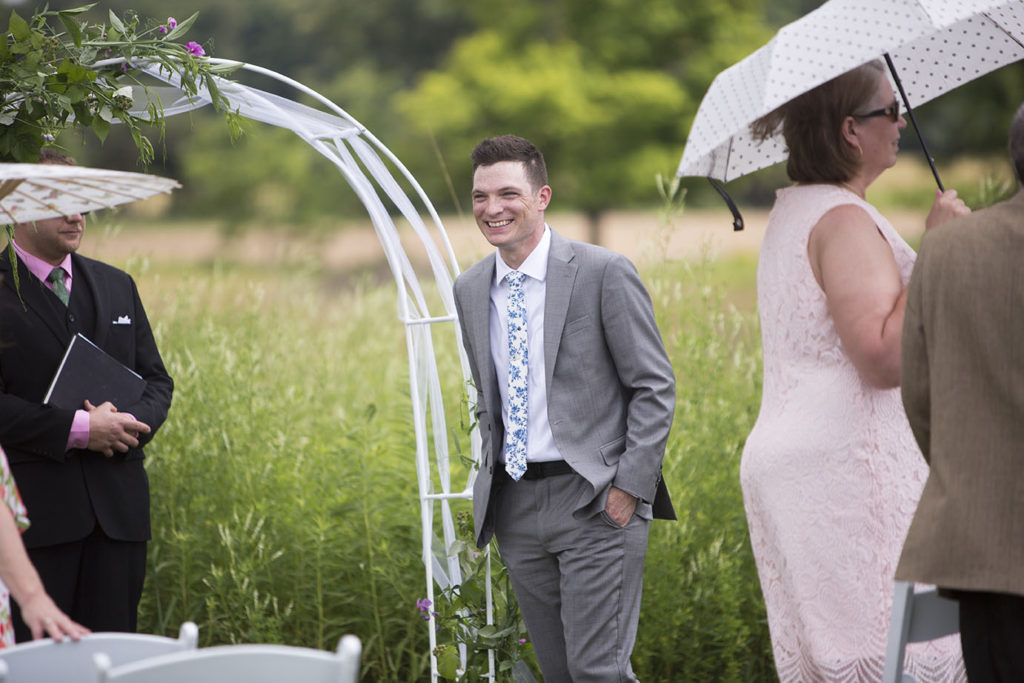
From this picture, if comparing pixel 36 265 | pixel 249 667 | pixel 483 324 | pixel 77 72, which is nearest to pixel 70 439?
pixel 36 265

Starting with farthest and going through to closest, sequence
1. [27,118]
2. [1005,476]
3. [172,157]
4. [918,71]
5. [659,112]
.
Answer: [172,157] < [659,112] < [918,71] < [27,118] < [1005,476]

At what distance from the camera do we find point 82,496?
335 cm

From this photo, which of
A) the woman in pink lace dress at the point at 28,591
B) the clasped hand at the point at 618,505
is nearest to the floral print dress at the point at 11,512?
the woman in pink lace dress at the point at 28,591

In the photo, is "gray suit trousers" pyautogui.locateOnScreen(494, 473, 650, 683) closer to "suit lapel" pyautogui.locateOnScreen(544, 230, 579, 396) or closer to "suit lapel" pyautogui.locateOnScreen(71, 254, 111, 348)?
"suit lapel" pyautogui.locateOnScreen(544, 230, 579, 396)

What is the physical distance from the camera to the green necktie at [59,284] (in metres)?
3.47

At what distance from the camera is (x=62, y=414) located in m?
3.27

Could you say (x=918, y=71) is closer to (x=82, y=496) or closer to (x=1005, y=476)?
(x=1005, y=476)

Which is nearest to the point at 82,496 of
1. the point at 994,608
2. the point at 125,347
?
the point at 125,347

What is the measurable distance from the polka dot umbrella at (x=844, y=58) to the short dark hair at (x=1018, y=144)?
23.6 inches

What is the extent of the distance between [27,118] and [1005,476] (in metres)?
2.56

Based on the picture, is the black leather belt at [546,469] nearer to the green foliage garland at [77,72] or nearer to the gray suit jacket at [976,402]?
the gray suit jacket at [976,402]

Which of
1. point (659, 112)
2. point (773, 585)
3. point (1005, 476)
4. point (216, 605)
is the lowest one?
point (216, 605)

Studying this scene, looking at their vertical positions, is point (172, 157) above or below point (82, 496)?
above

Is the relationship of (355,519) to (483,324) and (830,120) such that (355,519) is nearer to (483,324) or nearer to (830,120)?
(483,324)
